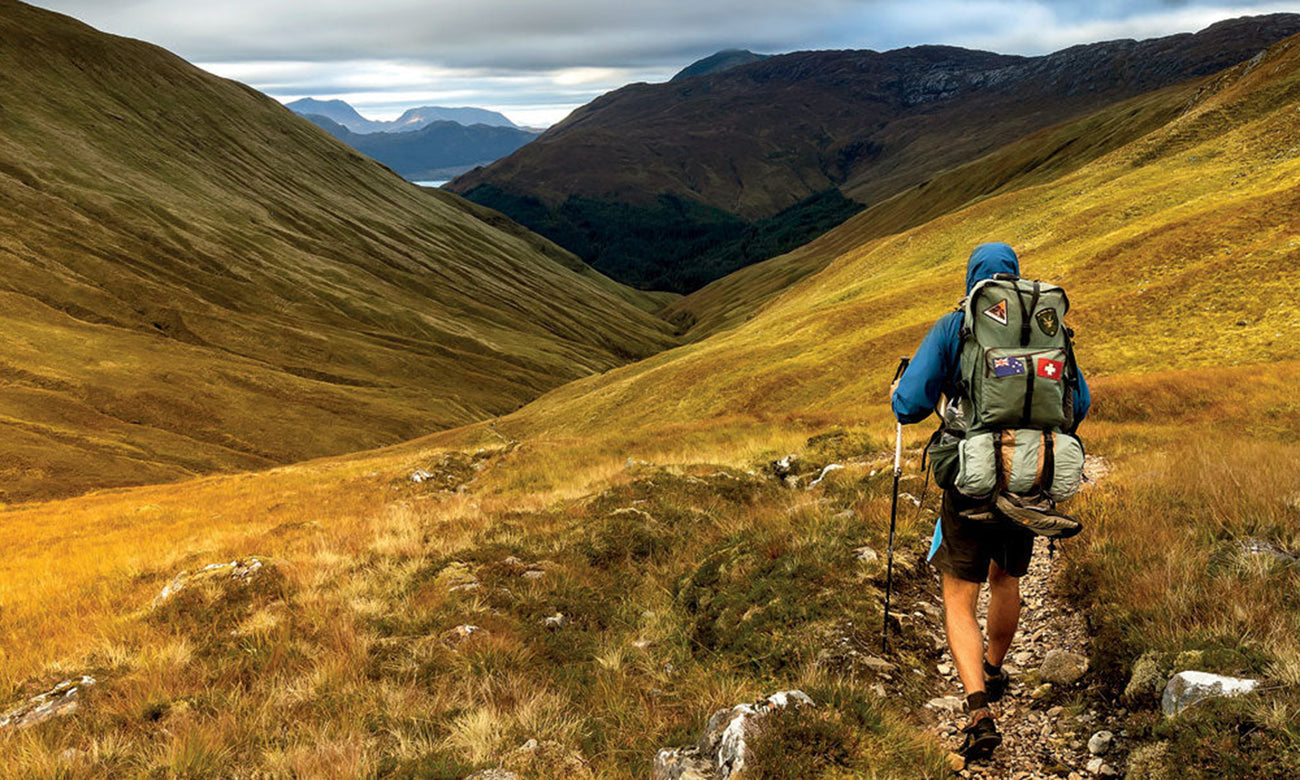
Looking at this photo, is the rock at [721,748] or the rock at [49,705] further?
the rock at [49,705]

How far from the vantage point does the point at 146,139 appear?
192m

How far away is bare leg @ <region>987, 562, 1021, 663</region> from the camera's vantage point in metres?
5.62

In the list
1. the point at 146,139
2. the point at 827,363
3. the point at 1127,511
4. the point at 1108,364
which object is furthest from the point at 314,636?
the point at 146,139


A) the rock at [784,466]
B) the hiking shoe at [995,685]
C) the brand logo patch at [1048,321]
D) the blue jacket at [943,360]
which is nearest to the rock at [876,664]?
the hiking shoe at [995,685]

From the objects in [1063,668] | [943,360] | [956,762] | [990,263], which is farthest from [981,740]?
[990,263]

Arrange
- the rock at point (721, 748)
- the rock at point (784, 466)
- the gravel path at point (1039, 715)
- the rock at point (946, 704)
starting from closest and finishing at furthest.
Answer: the rock at point (721, 748) < the gravel path at point (1039, 715) < the rock at point (946, 704) < the rock at point (784, 466)

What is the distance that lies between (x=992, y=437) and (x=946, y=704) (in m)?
2.64

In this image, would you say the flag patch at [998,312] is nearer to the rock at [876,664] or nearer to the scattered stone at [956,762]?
the scattered stone at [956,762]

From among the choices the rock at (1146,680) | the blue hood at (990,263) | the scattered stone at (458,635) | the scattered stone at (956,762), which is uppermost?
the blue hood at (990,263)

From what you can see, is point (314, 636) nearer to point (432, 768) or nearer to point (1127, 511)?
point (432, 768)

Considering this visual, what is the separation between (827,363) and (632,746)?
3546 cm

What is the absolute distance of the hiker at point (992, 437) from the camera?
4.96 metres

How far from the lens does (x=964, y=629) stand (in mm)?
5574

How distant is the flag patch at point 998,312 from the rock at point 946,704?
11.6ft
